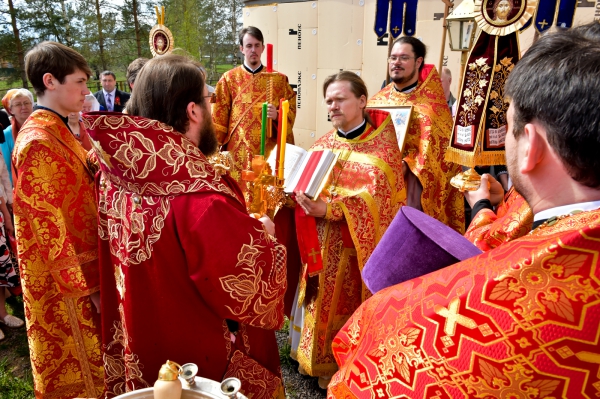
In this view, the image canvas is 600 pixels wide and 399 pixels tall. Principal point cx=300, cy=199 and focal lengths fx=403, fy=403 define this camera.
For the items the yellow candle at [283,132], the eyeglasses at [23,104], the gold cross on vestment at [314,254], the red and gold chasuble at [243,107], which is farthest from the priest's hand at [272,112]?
the yellow candle at [283,132]

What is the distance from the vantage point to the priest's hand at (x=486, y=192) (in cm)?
204

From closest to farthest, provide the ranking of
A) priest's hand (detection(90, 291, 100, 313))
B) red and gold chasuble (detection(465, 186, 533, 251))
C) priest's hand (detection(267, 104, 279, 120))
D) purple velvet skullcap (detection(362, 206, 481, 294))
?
purple velvet skullcap (detection(362, 206, 481, 294)), red and gold chasuble (detection(465, 186, 533, 251)), priest's hand (detection(90, 291, 100, 313)), priest's hand (detection(267, 104, 279, 120))

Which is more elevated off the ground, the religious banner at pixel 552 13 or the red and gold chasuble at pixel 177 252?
the religious banner at pixel 552 13

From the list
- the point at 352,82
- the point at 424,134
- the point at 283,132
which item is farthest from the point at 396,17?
the point at 283,132

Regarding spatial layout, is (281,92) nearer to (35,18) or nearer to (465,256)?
(465,256)

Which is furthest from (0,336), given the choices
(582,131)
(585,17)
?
(585,17)

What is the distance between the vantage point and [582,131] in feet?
2.56

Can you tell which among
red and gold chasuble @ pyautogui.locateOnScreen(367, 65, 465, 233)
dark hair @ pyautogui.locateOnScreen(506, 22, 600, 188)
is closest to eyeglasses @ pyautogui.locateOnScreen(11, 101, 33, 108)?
red and gold chasuble @ pyautogui.locateOnScreen(367, 65, 465, 233)

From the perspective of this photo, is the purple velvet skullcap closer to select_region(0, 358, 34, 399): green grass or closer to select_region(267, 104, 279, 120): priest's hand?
select_region(0, 358, 34, 399): green grass

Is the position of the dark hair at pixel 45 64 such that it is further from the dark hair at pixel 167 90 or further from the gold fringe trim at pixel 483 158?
the gold fringe trim at pixel 483 158

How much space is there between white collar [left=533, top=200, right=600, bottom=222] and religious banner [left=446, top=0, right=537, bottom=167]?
1436mm

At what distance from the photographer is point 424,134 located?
3771 millimetres

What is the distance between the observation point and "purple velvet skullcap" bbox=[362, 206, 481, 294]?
1024 mm

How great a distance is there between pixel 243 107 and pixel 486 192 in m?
4.10
